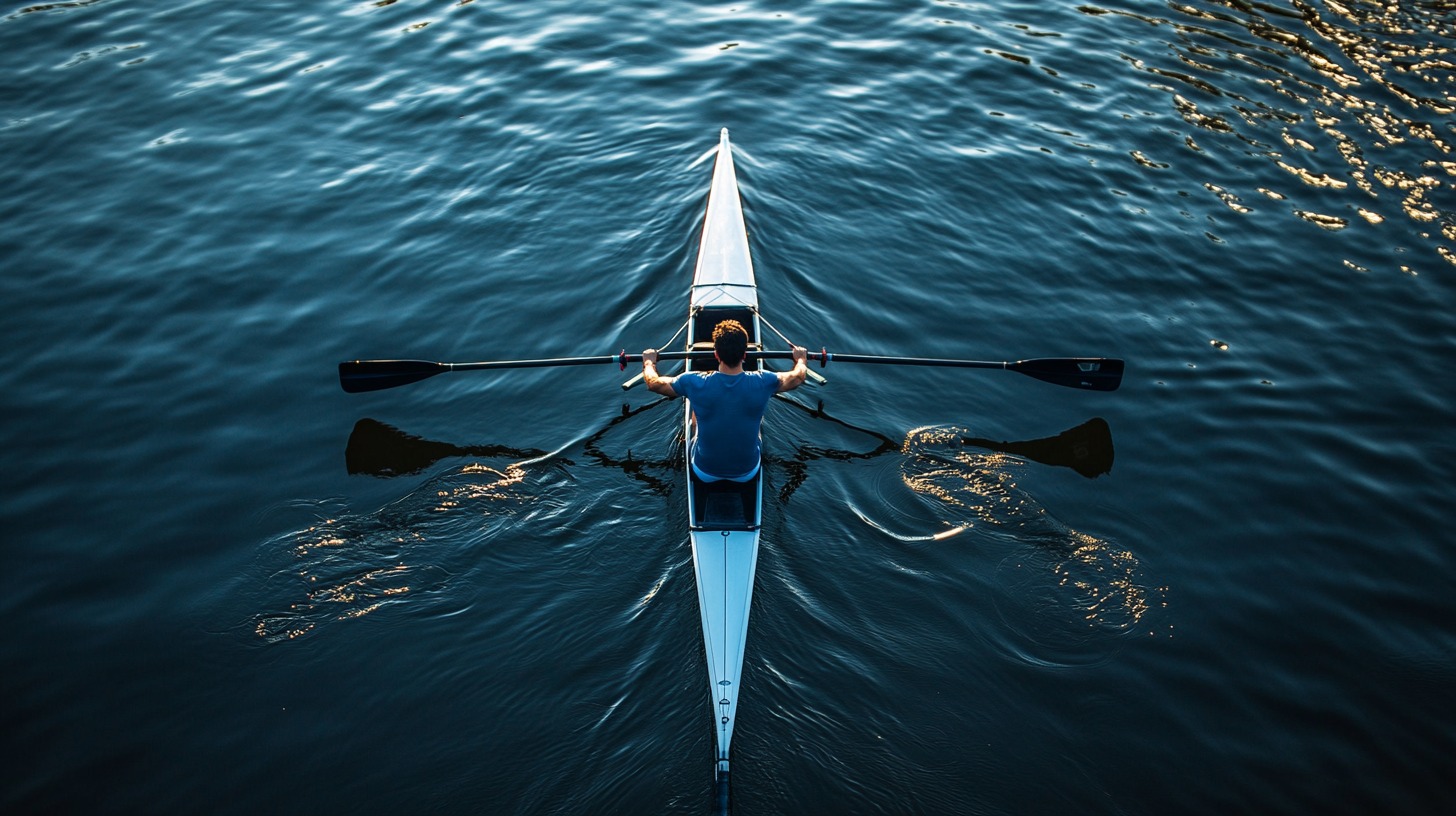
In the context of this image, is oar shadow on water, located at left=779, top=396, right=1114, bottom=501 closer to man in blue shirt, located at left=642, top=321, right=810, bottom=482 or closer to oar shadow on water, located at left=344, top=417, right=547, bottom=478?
man in blue shirt, located at left=642, top=321, right=810, bottom=482

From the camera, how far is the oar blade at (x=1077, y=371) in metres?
9.89

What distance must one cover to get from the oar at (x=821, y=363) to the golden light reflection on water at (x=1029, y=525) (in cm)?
86

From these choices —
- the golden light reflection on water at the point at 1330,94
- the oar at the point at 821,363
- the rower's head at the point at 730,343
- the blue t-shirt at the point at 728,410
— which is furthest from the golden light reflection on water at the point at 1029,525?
the golden light reflection on water at the point at 1330,94

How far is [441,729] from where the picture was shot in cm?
723

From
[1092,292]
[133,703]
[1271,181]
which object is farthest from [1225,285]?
[133,703]

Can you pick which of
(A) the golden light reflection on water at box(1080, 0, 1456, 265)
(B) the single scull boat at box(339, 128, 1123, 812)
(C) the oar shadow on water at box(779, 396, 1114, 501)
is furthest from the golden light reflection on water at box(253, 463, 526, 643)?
(A) the golden light reflection on water at box(1080, 0, 1456, 265)

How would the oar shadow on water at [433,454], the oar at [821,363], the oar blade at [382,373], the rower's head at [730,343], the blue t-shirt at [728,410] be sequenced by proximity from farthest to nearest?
1. the oar blade at [382,373]
2. the oar at [821,363]
3. the oar shadow on water at [433,454]
4. the blue t-shirt at [728,410]
5. the rower's head at [730,343]

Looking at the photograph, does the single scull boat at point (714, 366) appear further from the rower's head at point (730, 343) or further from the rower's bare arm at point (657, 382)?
the rower's head at point (730, 343)

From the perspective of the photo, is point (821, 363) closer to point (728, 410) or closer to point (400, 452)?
point (728, 410)

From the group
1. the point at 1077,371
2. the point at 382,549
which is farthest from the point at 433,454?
the point at 1077,371

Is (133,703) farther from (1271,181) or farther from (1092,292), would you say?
(1271,181)

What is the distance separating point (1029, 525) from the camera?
8.89 metres

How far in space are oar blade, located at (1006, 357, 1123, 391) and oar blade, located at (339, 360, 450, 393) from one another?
6278mm

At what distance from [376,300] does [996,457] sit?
25.8 feet
